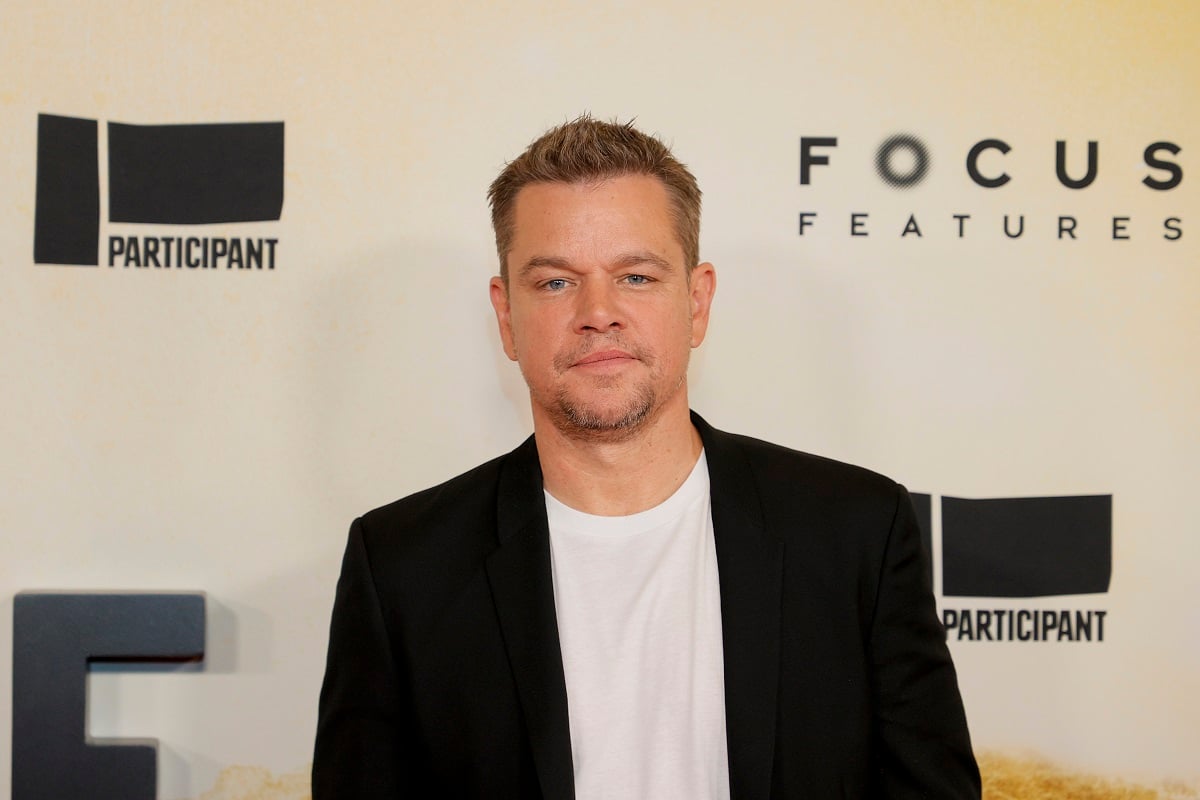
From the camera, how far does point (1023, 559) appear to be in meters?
1.79

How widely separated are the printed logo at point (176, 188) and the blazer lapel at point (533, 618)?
0.67 m

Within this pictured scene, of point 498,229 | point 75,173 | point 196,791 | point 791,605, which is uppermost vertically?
point 75,173

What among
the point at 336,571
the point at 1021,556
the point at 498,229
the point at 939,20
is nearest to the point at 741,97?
the point at 939,20

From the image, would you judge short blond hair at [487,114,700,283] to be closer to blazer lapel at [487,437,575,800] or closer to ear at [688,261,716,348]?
ear at [688,261,716,348]

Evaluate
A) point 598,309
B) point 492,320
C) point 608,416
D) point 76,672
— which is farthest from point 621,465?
point 76,672

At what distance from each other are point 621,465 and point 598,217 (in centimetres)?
29

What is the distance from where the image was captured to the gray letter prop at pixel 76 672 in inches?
67.0

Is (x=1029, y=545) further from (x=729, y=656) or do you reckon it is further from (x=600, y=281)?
(x=600, y=281)

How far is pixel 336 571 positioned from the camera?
177 cm

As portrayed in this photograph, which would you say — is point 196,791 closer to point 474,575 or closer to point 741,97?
point 474,575

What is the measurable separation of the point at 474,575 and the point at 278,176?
78 cm

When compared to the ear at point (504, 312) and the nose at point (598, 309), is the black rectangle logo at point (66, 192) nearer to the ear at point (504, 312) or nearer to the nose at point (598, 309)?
the ear at point (504, 312)

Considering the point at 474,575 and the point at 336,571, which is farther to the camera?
the point at 336,571

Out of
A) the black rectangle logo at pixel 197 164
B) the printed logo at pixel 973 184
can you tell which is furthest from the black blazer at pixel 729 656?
the black rectangle logo at pixel 197 164
